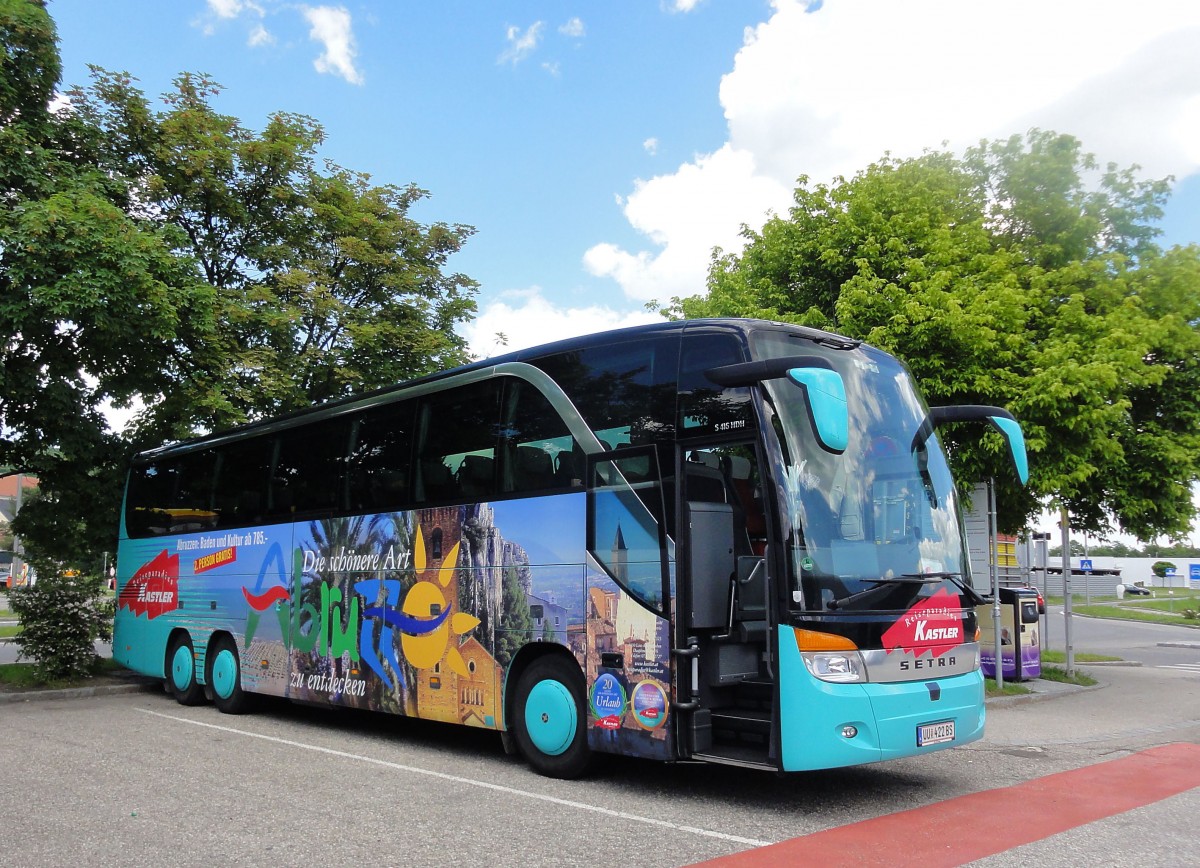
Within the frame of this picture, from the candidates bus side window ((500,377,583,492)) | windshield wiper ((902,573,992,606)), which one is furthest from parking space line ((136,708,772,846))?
bus side window ((500,377,583,492))

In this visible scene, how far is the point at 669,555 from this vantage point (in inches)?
304

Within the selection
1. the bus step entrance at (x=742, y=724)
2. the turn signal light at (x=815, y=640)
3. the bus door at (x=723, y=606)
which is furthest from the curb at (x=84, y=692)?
the turn signal light at (x=815, y=640)

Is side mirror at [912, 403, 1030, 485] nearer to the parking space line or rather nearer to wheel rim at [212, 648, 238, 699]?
the parking space line

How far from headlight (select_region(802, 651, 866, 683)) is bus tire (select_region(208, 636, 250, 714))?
918cm

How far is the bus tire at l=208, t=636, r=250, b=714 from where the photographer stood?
13359 mm

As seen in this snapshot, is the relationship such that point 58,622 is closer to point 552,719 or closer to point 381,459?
point 381,459

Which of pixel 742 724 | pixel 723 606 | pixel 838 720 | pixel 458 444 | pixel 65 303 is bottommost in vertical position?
pixel 742 724

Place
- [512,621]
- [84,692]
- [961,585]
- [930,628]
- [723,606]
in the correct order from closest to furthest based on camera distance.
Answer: [930,628] → [723,606] → [961,585] → [512,621] → [84,692]

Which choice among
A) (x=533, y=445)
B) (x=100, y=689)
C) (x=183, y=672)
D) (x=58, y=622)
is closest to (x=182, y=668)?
(x=183, y=672)

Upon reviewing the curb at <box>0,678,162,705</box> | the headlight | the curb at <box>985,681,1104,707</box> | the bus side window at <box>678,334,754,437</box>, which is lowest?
the curb at <box>985,681,1104,707</box>

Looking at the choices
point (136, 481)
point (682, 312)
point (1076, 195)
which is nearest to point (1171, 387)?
point (1076, 195)

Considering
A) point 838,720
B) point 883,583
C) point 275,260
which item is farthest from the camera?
point 275,260

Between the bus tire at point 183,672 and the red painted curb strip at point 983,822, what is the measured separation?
1064 centimetres

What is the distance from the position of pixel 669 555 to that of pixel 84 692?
11675mm
